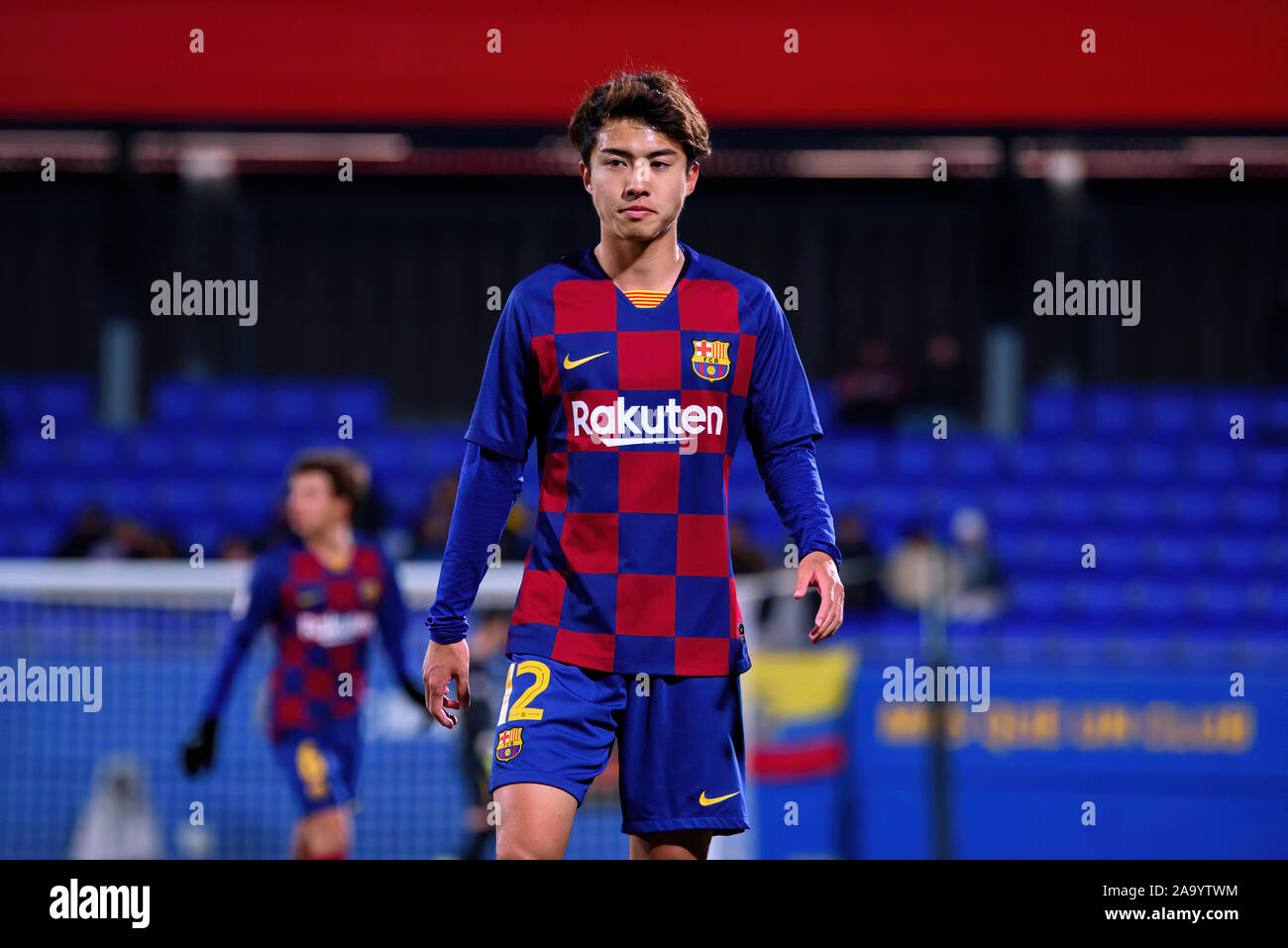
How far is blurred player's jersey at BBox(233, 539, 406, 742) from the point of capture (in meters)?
5.82

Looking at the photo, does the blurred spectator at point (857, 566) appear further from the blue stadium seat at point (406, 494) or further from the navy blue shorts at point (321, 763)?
the navy blue shorts at point (321, 763)

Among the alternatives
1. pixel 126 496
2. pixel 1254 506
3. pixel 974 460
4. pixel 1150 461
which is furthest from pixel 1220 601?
pixel 126 496

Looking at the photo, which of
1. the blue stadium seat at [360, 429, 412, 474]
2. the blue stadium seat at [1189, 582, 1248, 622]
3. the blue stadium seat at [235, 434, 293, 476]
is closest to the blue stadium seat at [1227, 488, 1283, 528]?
the blue stadium seat at [1189, 582, 1248, 622]

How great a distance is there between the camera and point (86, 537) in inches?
392

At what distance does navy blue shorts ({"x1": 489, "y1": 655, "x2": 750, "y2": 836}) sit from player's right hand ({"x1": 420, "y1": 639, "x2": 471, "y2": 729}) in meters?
0.10

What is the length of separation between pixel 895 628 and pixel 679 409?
7.56 meters

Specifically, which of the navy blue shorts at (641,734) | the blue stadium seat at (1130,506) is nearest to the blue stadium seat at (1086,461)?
the blue stadium seat at (1130,506)

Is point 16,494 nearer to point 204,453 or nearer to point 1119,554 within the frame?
point 204,453

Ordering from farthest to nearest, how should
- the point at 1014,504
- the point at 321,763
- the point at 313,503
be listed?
the point at 1014,504 → the point at 313,503 → the point at 321,763

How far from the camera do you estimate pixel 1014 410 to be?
12773 mm

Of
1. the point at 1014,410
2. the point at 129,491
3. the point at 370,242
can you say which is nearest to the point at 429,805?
the point at 129,491

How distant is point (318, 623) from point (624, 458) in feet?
10.9

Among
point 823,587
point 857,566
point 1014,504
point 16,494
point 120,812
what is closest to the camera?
point 823,587

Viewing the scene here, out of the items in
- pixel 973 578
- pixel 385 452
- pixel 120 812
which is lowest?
pixel 120 812
